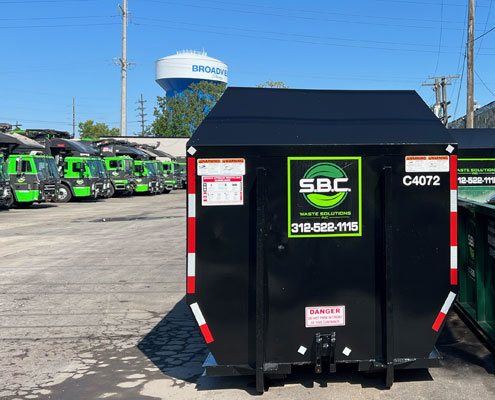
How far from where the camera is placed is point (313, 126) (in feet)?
14.7

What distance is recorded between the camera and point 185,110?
9125 centimetres

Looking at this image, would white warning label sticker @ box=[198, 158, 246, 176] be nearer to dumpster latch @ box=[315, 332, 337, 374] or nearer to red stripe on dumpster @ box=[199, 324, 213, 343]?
red stripe on dumpster @ box=[199, 324, 213, 343]

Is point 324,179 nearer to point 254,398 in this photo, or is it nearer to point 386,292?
point 386,292

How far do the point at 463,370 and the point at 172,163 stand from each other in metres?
43.9

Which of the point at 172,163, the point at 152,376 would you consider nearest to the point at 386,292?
the point at 152,376

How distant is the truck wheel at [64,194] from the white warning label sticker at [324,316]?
29311 mm

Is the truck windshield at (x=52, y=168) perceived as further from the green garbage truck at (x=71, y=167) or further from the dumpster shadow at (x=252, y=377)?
the dumpster shadow at (x=252, y=377)

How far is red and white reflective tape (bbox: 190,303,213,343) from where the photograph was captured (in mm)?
4320

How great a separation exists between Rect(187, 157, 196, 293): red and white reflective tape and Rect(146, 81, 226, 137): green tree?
86.8m

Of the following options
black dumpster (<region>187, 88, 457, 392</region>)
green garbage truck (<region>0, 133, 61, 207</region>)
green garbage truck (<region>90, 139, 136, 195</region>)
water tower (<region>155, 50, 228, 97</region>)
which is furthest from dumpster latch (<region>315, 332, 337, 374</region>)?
water tower (<region>155, 50, 228, 97</region>)

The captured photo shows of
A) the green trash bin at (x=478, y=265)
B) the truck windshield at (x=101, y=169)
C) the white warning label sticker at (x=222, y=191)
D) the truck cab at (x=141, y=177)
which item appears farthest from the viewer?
the truck cab at (x=141, y=177)

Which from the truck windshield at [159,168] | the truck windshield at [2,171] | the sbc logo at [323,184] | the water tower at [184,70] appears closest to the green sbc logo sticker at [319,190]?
the sbc logo at [323,184]

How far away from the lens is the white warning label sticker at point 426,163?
4309 mm

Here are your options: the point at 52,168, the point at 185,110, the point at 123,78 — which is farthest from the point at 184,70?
the point at 52,168
